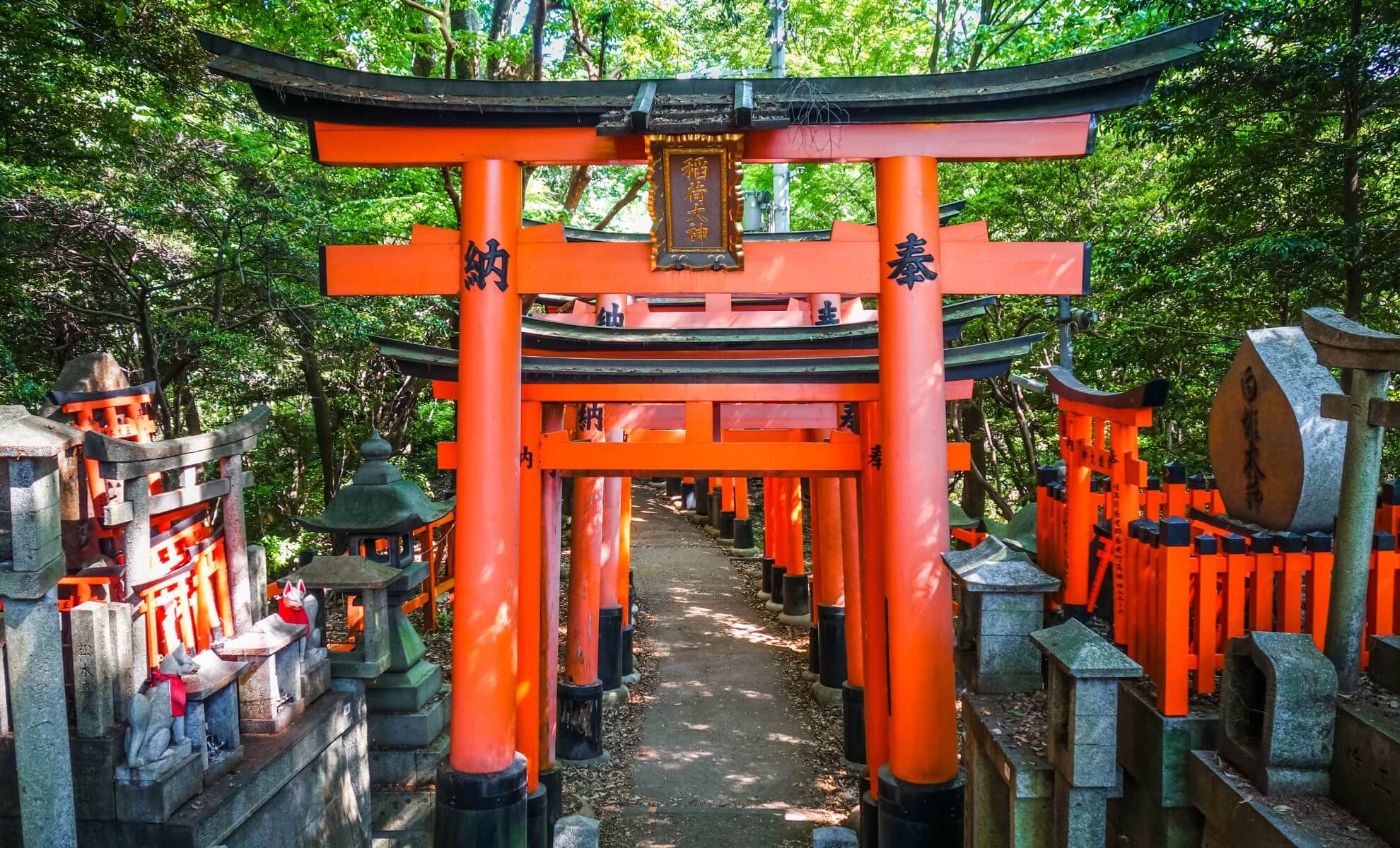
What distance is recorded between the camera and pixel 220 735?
21.4ft

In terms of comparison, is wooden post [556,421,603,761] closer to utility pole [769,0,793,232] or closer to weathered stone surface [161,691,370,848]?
weathered stone surface [161,691,370,848]

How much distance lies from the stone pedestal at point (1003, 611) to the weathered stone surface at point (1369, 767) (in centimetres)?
173

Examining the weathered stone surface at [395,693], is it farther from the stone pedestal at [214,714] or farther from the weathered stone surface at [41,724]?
the weathered stone surface at [41,724]

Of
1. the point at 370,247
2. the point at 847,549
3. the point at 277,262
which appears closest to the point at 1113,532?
the point at 847,549

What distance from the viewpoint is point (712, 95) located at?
604cm

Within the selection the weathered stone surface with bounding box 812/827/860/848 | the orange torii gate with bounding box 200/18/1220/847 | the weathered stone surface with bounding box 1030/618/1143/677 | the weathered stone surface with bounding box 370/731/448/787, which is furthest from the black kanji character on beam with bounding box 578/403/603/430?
the weathered stone surface with bounding box 1030/618/1143/677

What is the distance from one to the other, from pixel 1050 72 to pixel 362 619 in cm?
752

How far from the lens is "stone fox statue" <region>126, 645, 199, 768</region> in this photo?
5754 mm

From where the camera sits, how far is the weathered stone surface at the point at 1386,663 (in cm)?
439

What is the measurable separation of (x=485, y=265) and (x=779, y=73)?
12.1 metres

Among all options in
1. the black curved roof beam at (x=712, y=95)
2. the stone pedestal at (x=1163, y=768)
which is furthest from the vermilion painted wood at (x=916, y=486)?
the stone pedestal at (x=1163, y=768)

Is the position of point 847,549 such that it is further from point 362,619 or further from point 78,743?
point 78,743

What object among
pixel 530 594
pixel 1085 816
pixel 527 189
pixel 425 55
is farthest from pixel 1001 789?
pixel 425 55

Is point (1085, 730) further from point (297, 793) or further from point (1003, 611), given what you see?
point (297, 793)
